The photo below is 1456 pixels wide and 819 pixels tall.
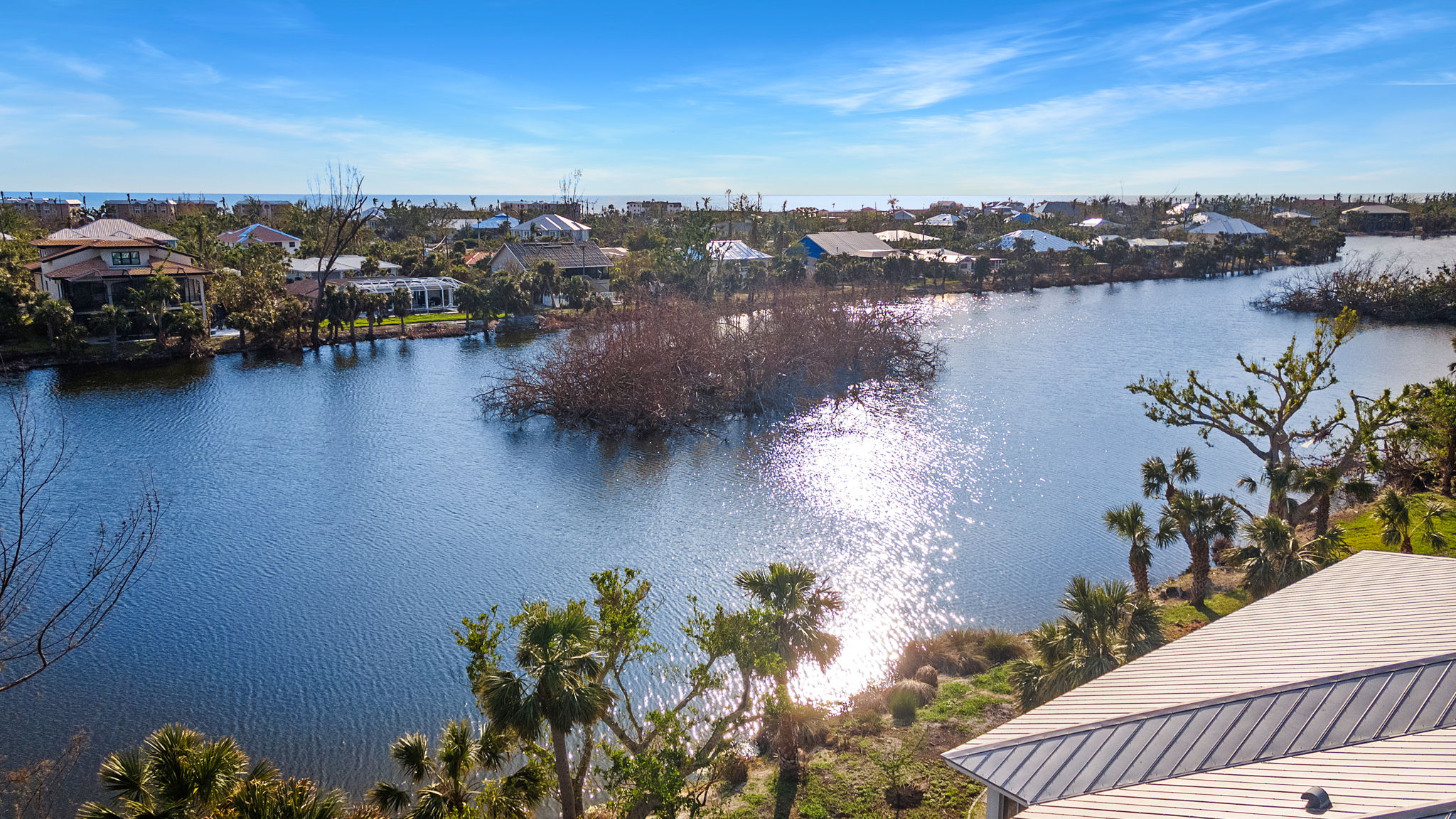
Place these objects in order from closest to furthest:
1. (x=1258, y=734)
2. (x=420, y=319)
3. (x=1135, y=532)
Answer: (x=1258, y=734) → (x=1135, y=532) → (x=420, y=319)

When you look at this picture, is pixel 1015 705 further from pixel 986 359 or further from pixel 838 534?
pixel 986 359

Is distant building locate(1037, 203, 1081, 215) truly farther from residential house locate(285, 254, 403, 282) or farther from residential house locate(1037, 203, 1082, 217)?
residential house locate(285, 254, 403, 282)

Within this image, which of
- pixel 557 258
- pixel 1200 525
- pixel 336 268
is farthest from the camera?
pixel 557 258

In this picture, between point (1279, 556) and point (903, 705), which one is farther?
point (1279, 556)

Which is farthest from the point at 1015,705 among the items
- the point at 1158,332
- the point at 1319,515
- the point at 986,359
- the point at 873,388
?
the point at 1158,332

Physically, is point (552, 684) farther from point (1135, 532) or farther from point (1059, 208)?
point (1059, 208)

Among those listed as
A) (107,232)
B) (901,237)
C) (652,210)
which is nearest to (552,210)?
(652,210)

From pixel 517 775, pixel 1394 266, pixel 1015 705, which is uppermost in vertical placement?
pixel 1394 266
